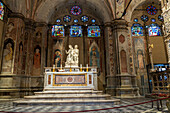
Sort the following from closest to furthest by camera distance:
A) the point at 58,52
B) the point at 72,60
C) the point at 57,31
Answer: the point at 72,60
the point at 58,52
the point at 57,31

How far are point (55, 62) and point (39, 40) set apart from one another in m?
3.28

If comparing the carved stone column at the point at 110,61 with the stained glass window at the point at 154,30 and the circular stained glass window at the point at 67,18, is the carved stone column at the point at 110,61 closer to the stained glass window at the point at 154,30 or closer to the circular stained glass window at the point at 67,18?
the circular stained glass window at the point at 67,18

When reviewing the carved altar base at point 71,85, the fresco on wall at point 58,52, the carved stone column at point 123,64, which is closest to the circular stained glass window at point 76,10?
the fresco on wall at point 58,52

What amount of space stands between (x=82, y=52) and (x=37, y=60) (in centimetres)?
555

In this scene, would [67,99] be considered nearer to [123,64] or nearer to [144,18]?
[123,64]

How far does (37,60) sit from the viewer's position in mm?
14836

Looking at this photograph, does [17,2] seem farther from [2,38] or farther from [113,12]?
[113,12]

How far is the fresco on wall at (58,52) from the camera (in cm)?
1698

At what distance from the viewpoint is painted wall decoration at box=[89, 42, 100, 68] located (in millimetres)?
17406

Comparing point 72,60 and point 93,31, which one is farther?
point 93,31

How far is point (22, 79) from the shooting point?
42.8ft

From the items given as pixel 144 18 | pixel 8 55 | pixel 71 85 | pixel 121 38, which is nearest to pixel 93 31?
pixel 121 38

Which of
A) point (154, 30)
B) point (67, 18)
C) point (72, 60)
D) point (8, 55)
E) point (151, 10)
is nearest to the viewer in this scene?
point (8, 55)

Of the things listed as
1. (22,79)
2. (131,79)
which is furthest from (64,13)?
(131,79)
